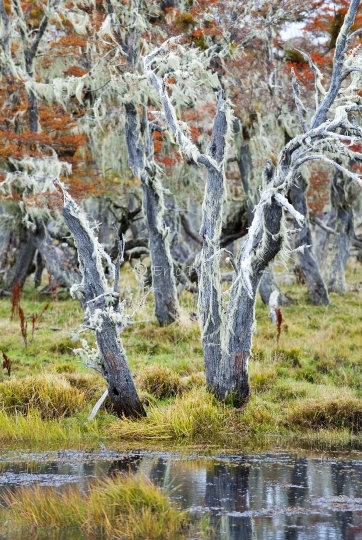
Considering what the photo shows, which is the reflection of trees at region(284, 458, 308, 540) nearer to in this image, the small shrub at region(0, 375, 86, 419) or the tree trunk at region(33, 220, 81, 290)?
the small shrub at region(0, 375, 86, 419)

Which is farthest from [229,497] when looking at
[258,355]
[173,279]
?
[173,279]

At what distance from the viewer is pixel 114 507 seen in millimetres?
8656

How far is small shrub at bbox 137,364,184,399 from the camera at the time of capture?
13.6m

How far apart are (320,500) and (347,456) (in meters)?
1.99

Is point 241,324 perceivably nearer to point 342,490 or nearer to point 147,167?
point 342,490

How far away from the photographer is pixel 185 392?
13297mm

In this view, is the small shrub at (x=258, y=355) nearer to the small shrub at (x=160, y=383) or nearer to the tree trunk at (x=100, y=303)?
the small shrub at (x=160, y=383)

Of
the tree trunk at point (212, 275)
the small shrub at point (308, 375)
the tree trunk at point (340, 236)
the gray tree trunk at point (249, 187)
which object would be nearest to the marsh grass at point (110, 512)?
the tree trunk at point (212, 275)

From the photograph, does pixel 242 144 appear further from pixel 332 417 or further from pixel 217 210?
pixel 332 417

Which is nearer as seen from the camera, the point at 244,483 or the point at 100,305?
the point at 244,483

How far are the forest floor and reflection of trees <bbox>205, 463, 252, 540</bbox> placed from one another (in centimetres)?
136

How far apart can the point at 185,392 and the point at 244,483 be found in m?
3.40

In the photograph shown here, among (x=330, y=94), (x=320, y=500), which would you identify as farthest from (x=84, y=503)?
(x=330, y=94)

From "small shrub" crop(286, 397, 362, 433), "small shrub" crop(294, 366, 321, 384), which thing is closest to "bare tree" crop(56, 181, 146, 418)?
"small shrub" crop(286, 397, 362, 433)
